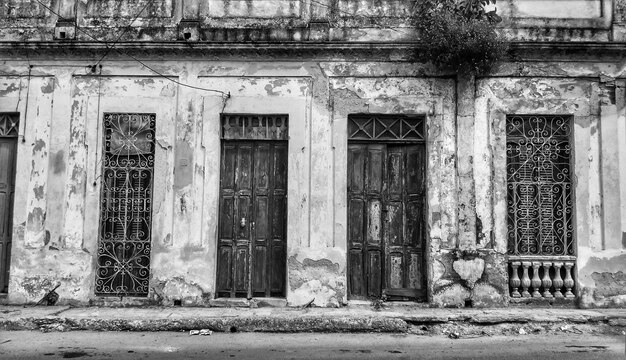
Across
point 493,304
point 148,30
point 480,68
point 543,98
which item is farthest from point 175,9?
point 493,304

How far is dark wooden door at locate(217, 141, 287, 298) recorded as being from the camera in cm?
793

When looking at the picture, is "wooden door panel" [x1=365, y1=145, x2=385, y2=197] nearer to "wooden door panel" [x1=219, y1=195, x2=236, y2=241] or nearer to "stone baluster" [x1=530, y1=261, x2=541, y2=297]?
"wooden door panel" [x1=219, y1=195, x2=236, y2=241]

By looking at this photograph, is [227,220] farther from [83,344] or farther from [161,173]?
[83,344]

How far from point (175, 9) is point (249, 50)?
134 cm

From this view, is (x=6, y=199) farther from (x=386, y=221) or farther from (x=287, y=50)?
(x=386, y=221)

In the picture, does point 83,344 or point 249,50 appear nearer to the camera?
point 83,344

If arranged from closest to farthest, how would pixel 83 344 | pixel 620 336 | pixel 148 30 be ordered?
pixel 83 344
pixel 620 336
pixel 148 30

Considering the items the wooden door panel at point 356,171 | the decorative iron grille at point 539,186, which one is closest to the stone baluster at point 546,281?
the decorative iron grille at point 539,186

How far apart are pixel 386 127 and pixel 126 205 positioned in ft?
13.1

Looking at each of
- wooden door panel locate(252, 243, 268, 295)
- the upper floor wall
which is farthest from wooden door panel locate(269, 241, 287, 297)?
the upper floor wall

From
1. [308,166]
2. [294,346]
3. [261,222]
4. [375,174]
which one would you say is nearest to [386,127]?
[375,174]

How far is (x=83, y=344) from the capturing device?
244 inches

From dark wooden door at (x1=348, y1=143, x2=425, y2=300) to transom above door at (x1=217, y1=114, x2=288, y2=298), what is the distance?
1.03 m

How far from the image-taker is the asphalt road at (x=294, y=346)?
18.9 ft
